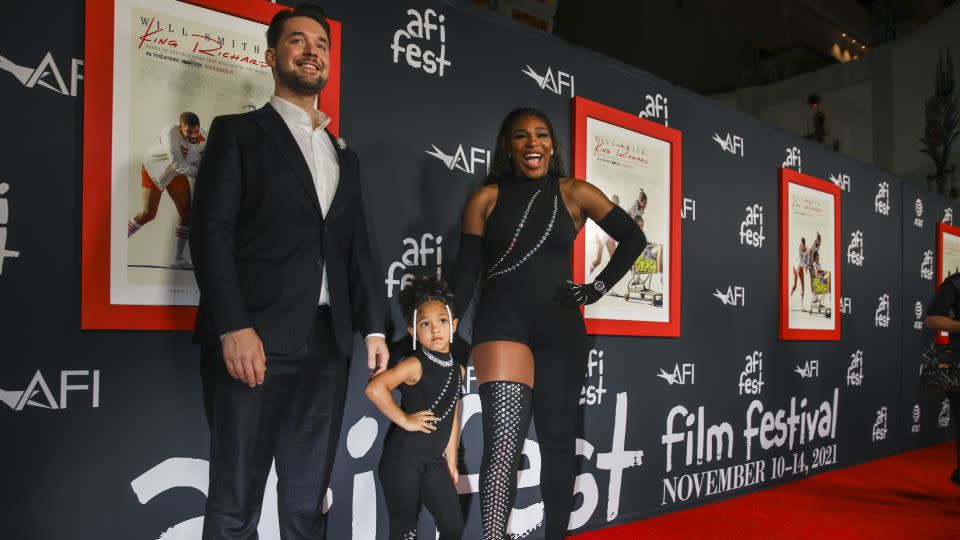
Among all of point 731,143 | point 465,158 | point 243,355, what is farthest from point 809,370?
point 243,355

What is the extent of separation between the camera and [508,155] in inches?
89.4

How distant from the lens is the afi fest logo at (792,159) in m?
4.20

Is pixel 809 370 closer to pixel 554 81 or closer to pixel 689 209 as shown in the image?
pixel 689 209

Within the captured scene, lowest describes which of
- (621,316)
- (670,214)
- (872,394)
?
(872,394)

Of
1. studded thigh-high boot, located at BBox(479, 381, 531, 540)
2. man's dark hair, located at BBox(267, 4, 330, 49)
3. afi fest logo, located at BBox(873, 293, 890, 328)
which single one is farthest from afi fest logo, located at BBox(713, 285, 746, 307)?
man's dark hair, located at BBox(267, 4, 330, 49)

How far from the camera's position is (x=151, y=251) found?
5.87ft

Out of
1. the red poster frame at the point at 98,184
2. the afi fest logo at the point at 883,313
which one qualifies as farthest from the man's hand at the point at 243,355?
the afi fest logo at the point at 883,313

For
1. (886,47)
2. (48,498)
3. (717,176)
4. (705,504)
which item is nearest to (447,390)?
(48,498)

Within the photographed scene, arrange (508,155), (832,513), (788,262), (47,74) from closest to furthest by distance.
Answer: (47,74) < (508,155) < (832,513) < (788,262)

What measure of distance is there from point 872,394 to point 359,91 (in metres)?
4.43

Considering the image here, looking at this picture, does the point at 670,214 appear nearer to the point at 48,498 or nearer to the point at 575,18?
the point at 48,498

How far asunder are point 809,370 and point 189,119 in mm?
3878

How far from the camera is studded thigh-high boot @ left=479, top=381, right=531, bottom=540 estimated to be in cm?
201

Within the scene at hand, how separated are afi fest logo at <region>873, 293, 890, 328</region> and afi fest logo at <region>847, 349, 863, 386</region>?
355 millimetres
